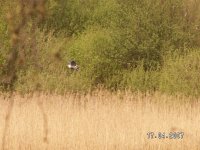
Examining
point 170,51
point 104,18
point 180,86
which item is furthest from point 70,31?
point 180,86

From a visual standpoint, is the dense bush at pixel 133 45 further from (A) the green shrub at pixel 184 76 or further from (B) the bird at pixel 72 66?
(A) the green shrub at pixel 184 76

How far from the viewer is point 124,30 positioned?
1995cm

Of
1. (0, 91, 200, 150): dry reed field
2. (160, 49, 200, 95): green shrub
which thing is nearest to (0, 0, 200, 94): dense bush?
(160, 49, 200, 95): green shrub

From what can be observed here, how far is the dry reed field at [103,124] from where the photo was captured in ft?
27.9

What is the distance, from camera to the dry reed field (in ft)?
27.9

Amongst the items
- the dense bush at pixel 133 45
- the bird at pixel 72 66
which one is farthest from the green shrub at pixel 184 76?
the bird at pixel 72 66

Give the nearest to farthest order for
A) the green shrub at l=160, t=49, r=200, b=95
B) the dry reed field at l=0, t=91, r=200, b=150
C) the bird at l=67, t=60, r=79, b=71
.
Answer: the dry reed field at l=0, t=91, r=200, b=150, the green shrub at l=160, t=49, r=200, b=95, the bird at l=67, t=60, r=79, b=71

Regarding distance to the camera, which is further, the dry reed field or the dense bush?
the dense bush

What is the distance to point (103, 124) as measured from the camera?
30.2 ft

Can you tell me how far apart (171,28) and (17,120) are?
38.0 feet

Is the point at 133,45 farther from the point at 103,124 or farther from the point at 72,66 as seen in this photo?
the point at 103,124

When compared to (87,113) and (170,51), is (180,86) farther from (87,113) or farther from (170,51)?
(87,113)

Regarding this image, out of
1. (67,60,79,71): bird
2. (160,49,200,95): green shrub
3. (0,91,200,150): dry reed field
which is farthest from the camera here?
(67,60,79,71): bird

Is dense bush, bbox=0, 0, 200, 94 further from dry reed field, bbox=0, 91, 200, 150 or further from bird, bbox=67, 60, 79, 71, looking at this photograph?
dry reed field, bbox=0, 91, 200, 150
